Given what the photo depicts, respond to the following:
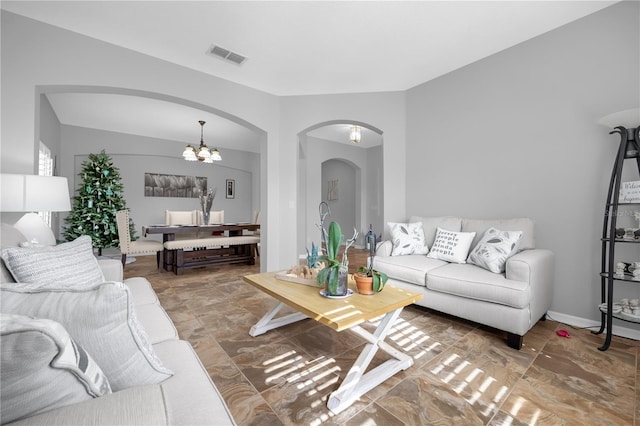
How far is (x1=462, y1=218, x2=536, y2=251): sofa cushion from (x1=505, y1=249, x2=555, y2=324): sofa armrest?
12 centimetres

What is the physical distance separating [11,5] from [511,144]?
4.78m

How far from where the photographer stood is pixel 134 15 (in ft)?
8.12

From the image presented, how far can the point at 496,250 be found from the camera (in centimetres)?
240

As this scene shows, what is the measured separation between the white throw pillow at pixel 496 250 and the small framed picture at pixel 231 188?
21.1ft

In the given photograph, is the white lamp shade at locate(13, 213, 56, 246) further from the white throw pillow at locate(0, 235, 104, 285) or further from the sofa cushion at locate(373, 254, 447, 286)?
the sofa cushion at locate(373, 254, 447, 286)

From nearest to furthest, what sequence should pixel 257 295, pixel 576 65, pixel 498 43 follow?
1. pixel 576 65
2. pixel 498 43
3. pixel 257 295

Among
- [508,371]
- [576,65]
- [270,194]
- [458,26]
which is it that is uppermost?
[458,26]

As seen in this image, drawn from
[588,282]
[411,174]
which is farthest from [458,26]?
[588,282]

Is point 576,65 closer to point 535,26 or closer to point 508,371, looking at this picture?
point 535,26

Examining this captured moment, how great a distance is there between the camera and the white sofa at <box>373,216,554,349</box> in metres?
2.03

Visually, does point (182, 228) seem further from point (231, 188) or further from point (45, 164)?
point (231, 188)

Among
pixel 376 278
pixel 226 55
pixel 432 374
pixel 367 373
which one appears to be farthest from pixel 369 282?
pixel 226 55

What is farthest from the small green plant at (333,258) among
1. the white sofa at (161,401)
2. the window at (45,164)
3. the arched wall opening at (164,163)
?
the window at (45,164)

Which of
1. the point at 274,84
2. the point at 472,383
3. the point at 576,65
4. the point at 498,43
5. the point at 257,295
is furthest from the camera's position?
the point at 274,84
